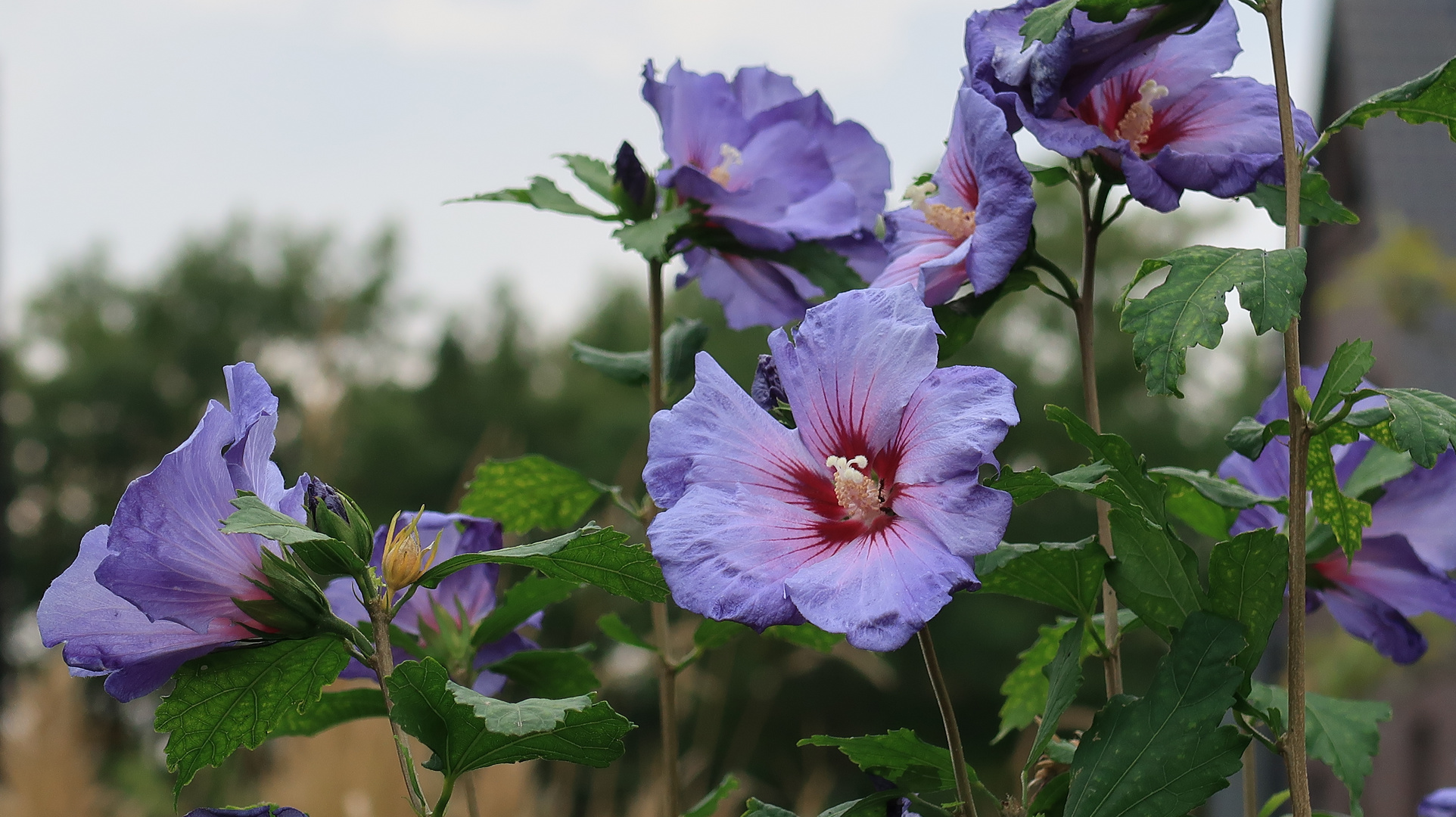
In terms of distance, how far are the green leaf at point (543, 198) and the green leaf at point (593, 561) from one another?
0.36 meters

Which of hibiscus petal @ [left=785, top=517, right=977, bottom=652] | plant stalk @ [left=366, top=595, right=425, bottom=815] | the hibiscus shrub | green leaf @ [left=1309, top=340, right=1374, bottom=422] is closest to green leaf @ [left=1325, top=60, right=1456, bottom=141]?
the hibiscus shrub

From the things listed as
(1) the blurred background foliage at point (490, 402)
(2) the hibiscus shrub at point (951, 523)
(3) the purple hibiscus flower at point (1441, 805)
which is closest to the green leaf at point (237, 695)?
(2) the hibiscus shrub at point (951, 523)

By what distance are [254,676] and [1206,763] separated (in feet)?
1.61

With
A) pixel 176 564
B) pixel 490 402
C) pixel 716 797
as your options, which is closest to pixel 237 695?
pixel 176 564

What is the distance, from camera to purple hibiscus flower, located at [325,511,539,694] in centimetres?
79

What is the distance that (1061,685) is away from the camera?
64cm

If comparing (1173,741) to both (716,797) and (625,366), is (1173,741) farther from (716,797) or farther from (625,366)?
(625,366)

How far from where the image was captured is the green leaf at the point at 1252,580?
2.06ft

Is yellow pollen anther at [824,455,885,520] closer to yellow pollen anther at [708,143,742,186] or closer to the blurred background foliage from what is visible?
yellow pollen anther at [708,143,742,186]

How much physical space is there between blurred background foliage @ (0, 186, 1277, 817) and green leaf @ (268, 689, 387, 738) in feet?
28.8

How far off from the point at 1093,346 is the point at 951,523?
0.22 meters

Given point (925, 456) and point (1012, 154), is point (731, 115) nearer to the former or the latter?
point (1012, 154)

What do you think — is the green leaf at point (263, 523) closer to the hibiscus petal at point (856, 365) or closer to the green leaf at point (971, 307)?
the hibiscus petal at point (856, 365)

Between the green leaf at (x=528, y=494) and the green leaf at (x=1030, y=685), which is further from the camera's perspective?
the green leaf at (x=528, y=494)
